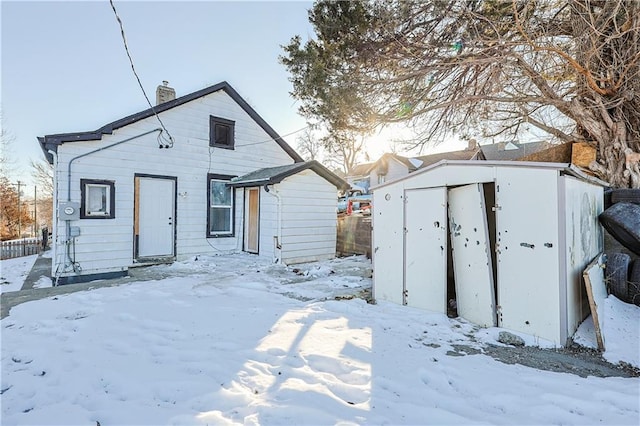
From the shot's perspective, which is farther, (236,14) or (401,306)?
(236,14)

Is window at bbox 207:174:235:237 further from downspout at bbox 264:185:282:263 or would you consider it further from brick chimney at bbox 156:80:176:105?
brick chimney at bbox 156:80:176:105

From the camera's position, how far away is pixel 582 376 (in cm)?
295

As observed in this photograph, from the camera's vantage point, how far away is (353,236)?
34.0 feet

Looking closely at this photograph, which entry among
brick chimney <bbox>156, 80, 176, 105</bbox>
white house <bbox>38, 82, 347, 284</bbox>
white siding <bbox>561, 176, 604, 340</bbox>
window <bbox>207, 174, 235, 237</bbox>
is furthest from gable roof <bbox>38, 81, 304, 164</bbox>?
white siding <bbox>561, 176, 604, 340</bbox>

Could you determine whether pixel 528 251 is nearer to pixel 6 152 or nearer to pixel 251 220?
pixel 251 220

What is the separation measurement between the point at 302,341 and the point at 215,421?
4.99 feet

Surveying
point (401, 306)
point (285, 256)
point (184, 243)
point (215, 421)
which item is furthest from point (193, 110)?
point (215, 421)

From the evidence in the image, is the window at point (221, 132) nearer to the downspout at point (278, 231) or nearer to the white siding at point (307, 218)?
the downspout at point (278, 231)

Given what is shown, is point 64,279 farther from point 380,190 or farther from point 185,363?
point 380,190

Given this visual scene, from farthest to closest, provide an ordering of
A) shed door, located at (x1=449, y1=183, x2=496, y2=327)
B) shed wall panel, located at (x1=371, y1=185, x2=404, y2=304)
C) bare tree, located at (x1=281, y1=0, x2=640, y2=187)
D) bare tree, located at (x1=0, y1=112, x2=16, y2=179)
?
bare tree, located at (x1=0, y1=112, x2=16, y2=179) < bare tree, located at (x1=281, y1=0, x2=640, y2=187) < shed wall panel, located at (x1=371, y1=185, x2=404, y2=304) < shed door, located at (x1=449, y1=183, x2=496, y2=327)

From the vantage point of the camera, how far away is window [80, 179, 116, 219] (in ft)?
23.8

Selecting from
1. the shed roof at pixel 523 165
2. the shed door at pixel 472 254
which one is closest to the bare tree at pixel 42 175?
the shed roof at pixel 523 165

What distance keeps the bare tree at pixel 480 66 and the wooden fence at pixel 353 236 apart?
12.3 feet

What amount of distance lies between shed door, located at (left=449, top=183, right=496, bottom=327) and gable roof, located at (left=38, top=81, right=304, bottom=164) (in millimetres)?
7435
